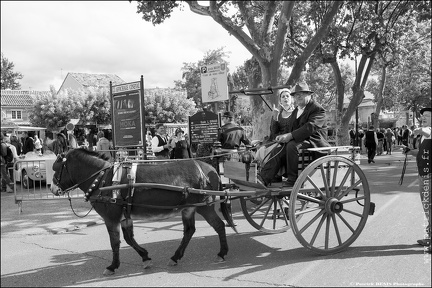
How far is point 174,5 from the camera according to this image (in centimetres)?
1355

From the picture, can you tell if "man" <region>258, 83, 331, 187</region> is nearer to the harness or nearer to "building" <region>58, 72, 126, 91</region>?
the harness

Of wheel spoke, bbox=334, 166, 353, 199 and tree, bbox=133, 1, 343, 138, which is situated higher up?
tree, bbox=133, 1, 343, 138

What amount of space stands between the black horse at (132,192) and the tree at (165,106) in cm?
4101

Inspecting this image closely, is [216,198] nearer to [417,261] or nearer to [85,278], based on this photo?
[85,278]

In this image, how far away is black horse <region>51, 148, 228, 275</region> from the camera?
5.32m

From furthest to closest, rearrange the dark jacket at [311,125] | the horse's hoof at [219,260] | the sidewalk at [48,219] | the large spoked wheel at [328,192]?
the sidewalk at [48,219] < the dark jacket at [311,125] < the horse's hoof at [219,260] < the large spoked wheel at [328,192]

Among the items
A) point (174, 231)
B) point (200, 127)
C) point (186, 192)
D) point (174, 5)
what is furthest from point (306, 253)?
point (174, 5)

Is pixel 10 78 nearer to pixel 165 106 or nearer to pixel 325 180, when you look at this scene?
pixel 165 106

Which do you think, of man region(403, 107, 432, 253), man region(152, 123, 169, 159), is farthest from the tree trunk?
man region(403, 107, 432, 253)

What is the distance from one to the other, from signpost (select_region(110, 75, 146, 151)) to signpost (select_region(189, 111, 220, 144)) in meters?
1.79

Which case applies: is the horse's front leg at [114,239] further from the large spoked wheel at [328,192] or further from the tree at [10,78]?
the tree at [10,78]

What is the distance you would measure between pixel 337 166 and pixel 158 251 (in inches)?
117

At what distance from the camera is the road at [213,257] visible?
16.1ft

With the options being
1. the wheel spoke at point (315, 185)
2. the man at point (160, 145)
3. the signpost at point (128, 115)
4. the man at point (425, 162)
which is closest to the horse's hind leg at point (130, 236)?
the wheel spoke at point (315, 185)
